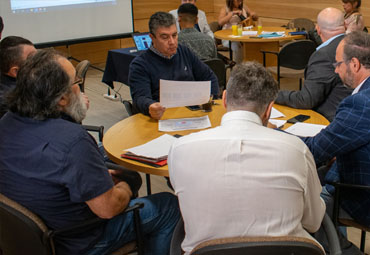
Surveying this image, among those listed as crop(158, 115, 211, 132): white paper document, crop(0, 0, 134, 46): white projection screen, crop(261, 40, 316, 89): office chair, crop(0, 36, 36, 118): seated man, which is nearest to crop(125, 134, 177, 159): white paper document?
crop(158, 115, 211, 132): white paper document

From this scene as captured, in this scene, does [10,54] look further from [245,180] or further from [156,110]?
[245,180]

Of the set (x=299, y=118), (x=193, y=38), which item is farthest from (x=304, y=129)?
(x=193, y=38)

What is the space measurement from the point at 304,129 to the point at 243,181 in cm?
118

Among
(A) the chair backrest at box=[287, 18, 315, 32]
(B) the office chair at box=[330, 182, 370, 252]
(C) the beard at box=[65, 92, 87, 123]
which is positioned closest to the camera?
(C) the beard at box=[65, 92, 87, 123]

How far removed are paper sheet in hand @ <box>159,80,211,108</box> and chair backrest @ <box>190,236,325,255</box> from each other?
1.40 metres

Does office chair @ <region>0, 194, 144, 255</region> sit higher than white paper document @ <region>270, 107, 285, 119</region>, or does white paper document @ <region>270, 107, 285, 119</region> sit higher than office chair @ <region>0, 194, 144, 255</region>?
white paper document @ <region>270, 107, 285, 119</region>

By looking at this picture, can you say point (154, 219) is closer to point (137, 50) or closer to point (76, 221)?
point (76, 221)

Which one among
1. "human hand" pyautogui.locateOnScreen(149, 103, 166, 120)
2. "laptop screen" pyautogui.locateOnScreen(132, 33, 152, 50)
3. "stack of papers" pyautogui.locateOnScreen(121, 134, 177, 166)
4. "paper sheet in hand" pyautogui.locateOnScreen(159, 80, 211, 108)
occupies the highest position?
"laptop screen" pyautogui.locateOnScreen(132, 33, 152, 50)

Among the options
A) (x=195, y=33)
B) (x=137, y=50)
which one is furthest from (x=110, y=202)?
(x=137, y=50)

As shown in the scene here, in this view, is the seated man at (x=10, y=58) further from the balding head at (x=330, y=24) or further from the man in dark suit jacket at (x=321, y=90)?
the balding head at (x=330, y=24)

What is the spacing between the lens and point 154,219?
207 cm

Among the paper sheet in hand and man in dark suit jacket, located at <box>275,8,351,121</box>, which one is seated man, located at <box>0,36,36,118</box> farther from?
man in dark suit jacket, located at <box>275,8,351,121</box>

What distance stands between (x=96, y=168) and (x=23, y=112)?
15.1 inches

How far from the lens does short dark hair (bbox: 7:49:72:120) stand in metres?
1.74
